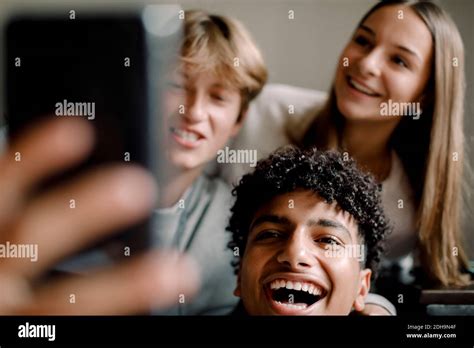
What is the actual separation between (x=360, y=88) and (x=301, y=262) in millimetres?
455

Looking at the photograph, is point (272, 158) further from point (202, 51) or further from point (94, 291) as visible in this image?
point (94, 291)

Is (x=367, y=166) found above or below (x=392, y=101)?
below

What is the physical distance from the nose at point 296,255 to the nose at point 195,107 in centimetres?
38

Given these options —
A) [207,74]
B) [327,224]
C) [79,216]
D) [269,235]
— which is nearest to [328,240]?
[327,224]

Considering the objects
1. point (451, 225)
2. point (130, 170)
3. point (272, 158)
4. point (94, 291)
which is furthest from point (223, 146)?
point (451, 225)

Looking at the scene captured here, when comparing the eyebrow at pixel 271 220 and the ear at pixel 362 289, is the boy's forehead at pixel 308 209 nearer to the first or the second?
the eyebrow at pixel 271 220

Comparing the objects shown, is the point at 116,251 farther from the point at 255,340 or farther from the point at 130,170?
the point at 255,340

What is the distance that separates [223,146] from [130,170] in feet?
0.79

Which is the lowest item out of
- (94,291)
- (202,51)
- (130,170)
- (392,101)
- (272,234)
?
(94,291)

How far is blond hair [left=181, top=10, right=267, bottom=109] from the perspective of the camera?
5.16 ft

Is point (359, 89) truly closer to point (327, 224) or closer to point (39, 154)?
point (327, 224)

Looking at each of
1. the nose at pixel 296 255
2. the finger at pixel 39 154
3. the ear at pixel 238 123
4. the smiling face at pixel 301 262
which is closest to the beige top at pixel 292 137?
the ear at pixel 238 123

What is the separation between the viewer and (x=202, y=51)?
1.57 metres

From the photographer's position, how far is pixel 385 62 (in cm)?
157
